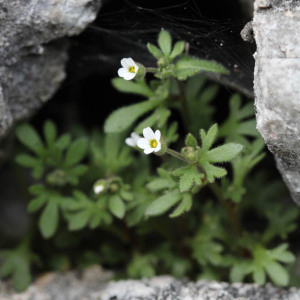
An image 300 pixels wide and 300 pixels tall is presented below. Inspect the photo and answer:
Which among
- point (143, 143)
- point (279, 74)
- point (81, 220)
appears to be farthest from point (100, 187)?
point (279, 74)

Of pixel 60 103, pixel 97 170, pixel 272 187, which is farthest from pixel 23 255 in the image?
pixel 272 187

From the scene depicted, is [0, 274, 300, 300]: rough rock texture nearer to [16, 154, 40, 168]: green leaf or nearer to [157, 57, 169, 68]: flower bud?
[16, 154, 40, 168]: green leaf

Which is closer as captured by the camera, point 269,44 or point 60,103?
point 269,44

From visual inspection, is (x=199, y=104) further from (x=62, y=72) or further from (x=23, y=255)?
(x=23, y=255)

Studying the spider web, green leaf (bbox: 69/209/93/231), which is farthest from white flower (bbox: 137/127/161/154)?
green leaf (bbox: 69/209/93/231)

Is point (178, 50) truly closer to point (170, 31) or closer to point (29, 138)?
point (170, 31)

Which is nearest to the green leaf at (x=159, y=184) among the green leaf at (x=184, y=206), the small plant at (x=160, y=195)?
the small plant at (x=160, y=195)
